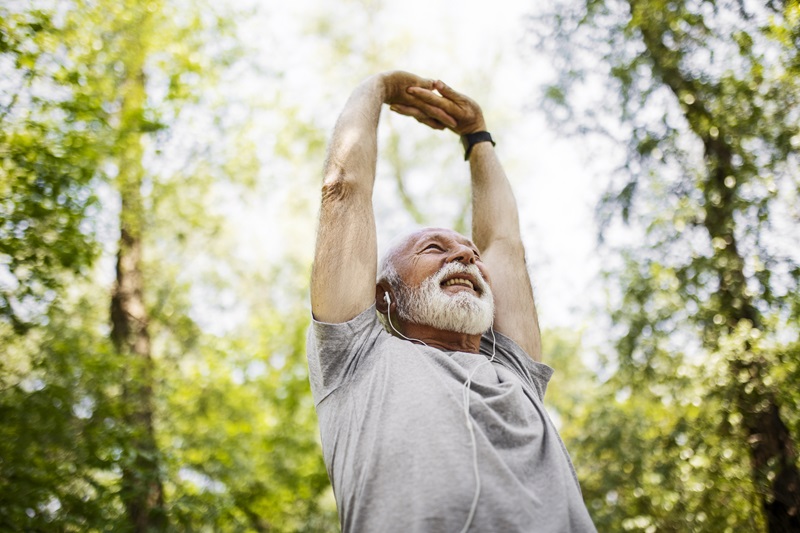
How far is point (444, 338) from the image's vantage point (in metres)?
2.31

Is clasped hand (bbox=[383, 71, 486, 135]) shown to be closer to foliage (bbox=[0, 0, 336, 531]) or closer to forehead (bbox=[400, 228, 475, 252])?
forehead (bbox=[400, 228, 475, 252])

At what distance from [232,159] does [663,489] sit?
764cm

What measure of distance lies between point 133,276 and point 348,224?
22.5 feet

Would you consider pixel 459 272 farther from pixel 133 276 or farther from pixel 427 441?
pixel 133 276

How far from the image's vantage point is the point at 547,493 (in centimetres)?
179

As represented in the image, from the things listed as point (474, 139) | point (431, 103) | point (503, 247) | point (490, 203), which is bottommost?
point (503, 247)

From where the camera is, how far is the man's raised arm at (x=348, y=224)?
1996 mm

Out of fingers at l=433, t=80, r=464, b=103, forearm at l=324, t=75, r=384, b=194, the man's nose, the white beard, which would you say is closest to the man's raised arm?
forearm at l=324, t=75, r=384, b=194

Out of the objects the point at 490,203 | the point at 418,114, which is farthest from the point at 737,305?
the point at 418,114

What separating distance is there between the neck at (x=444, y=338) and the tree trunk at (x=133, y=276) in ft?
14.9

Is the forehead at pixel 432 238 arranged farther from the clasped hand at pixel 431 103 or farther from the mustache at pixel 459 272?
the clasped hand at pixel 431 103

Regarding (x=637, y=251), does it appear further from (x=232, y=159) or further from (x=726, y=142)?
(x=232, y=159)

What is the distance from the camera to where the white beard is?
2.21 meters

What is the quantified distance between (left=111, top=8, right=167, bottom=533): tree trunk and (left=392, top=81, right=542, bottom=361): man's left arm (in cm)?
442
